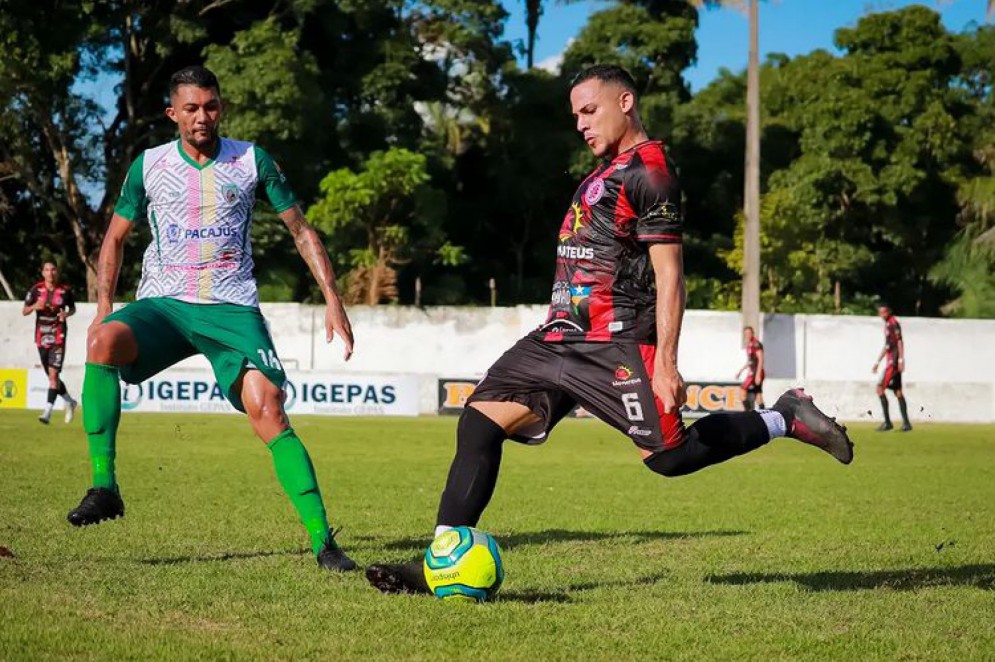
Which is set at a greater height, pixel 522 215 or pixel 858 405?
pixel 522 215

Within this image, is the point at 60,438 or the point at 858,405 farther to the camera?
the point at 858,405

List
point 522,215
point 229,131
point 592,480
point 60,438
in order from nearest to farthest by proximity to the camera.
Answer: point 592,480
point 60,438
point 229,131
point 522,215

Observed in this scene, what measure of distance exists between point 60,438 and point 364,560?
11.3m

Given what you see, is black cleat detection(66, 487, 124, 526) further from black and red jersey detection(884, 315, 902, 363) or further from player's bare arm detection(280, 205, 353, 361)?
black and red jersey detection(884, 315, 902, 363)

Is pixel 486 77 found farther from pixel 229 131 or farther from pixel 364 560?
pixel 364 560

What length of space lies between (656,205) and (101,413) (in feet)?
9.77

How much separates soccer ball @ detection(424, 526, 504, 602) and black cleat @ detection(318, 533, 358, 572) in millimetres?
911

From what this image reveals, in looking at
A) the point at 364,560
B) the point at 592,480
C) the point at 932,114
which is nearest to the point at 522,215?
the point at 932,114

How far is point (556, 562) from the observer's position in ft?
23.6

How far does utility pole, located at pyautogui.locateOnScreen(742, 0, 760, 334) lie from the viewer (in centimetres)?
3198

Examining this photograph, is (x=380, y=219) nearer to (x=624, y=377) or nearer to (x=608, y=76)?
(x=608, y=76)

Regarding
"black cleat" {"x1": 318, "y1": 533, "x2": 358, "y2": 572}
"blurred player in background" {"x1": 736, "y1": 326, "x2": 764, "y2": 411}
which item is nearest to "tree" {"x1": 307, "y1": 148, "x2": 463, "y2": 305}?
"blurred player in background" {"x1": 736, "y1": 326, "x2": 764, "y2": 411}

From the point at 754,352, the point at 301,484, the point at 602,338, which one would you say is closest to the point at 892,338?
the point at 754,352

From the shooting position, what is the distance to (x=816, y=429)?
20.6 feet
